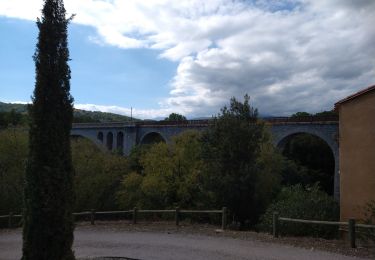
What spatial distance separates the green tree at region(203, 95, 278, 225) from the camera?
19.3m

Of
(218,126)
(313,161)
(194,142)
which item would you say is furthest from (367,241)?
(313,161)

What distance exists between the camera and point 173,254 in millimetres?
10930

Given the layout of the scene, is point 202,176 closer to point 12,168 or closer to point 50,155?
point 12,168

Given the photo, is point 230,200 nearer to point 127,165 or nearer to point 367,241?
point 367,241

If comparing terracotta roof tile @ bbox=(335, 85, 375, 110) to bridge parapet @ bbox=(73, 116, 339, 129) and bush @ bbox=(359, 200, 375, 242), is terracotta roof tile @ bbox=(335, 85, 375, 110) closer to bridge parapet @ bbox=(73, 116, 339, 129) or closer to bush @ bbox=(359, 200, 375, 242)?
bush @ bbox=(359, 200, 375, 242)

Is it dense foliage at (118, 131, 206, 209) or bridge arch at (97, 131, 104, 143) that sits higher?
bridge arch at (97, 131, 104, 143)

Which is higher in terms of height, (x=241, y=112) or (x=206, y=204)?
(x=241, y=112)

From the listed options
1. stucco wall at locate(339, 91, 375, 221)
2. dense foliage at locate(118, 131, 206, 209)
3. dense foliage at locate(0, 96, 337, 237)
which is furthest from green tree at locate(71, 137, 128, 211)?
stucco wall at locate(339, 91, 375, 221)

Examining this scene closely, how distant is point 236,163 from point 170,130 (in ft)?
129

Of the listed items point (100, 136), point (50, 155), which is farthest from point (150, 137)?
point (50, 155)

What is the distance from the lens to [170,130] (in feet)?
193

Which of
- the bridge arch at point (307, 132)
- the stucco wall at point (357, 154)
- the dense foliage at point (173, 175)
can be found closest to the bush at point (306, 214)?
the stucco wall at point (357, 154)

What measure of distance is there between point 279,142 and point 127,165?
20.3m

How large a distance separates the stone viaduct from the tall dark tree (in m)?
20.7
